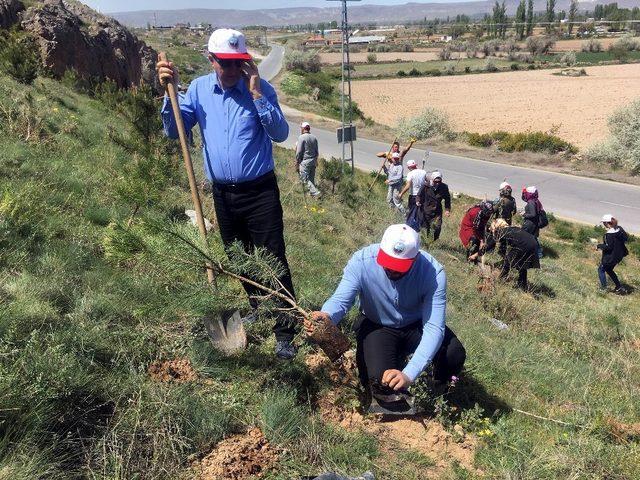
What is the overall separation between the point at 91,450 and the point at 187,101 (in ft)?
6.64

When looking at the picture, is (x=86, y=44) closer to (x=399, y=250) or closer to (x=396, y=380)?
(x=399, y=250)

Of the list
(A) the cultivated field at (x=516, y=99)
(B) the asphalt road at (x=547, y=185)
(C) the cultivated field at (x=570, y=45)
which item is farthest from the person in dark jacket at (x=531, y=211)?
(C) the cultivated field at (x=570, y=45)

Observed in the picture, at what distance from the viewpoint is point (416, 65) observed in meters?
68.2

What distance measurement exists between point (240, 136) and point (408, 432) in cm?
195

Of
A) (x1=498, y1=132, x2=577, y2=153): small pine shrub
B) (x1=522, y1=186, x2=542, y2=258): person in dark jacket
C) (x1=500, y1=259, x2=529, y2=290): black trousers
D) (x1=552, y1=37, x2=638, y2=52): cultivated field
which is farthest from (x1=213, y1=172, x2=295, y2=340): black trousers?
(x1=552, y1=37, x2=638, y2=52): cultivated field

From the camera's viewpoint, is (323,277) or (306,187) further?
(306,187)

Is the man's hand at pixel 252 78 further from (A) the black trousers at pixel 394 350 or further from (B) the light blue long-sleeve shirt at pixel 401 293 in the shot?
(A) the black trousers at pixel 394 350

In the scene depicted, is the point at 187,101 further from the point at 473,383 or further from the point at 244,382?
the point at 473,383

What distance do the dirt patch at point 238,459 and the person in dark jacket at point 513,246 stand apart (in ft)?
16.8

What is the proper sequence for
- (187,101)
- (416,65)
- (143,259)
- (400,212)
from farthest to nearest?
(416,65) → (400,212) → (187,101) → (143,259)

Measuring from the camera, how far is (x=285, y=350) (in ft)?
9.85

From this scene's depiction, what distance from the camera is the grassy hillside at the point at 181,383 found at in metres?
2.12

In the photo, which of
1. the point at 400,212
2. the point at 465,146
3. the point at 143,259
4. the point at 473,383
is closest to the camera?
the point at 143,259

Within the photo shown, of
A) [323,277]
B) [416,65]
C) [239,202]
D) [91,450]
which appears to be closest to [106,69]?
[323,277]
